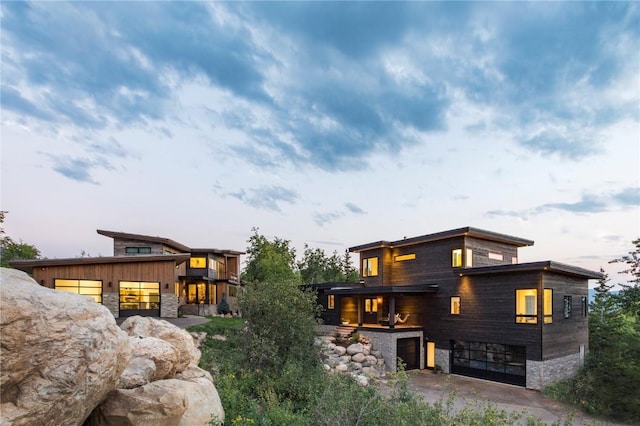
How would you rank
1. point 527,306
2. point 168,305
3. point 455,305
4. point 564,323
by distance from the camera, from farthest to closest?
point 168,305, point 455,305, point 564,323, point 527,306

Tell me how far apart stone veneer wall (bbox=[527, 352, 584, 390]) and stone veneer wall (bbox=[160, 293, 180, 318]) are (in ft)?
61.7

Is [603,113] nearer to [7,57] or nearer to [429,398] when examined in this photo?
[429,398]

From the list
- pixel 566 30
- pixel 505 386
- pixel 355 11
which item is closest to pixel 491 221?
pixel 505 386

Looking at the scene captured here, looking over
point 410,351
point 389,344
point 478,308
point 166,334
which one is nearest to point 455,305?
point 478,308

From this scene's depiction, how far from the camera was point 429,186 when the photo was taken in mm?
23906

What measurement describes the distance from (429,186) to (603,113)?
31.0 feet

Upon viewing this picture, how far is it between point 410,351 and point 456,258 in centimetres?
596

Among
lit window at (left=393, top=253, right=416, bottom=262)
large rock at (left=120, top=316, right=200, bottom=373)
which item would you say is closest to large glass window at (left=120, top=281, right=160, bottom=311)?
large rock at (left=120, top=316, right=200, bottom=373)

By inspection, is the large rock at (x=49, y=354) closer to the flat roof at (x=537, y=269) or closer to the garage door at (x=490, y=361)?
the flat roof at (x=537, y=269)

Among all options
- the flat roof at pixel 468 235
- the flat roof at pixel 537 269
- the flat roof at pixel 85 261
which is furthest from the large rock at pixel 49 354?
the flat roof at pixel 468 235

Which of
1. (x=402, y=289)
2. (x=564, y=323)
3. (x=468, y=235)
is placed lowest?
(x=564, y=323)

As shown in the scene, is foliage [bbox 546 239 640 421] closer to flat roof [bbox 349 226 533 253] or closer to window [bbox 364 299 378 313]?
flat roof [bbox 349 226 533 253]

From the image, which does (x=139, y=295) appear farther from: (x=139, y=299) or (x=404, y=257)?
(x=404, y=257)

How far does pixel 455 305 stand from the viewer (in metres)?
20.7
